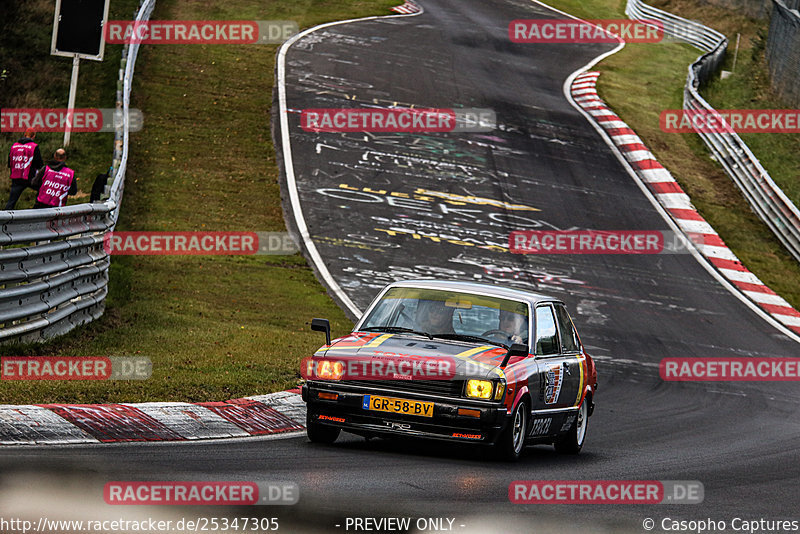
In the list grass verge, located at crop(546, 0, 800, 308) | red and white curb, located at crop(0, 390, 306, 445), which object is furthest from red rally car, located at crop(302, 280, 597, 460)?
grass verge, located at crop(546, 0, 800, 308)

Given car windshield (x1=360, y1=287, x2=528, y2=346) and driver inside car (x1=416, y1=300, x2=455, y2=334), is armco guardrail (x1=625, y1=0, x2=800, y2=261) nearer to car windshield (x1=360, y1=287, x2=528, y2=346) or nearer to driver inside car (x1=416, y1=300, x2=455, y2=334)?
car windshield (x1=360, y1=287, x2=528, y2=346)

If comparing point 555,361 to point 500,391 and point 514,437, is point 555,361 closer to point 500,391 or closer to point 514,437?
point 514,437

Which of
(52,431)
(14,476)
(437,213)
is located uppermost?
(14,476)

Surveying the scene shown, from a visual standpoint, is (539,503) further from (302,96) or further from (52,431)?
(302,96)

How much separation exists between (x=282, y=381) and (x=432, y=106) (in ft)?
69.2

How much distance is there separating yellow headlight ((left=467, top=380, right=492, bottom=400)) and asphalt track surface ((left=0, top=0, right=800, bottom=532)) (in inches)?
20.4

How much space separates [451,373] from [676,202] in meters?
18.9

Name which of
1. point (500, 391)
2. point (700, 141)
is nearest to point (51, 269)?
point (500, 391)

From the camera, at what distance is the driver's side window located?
10055 millimetres

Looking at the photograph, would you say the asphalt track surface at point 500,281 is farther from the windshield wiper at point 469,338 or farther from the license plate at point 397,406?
the windshield wiper at point 469,338

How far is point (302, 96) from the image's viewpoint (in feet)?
101

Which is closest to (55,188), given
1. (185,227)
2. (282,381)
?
(185,227)

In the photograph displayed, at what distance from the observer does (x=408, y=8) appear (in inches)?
1793

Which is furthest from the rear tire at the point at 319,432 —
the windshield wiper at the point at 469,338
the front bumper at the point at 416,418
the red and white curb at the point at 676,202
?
the red and white curb at the point at 676,202
